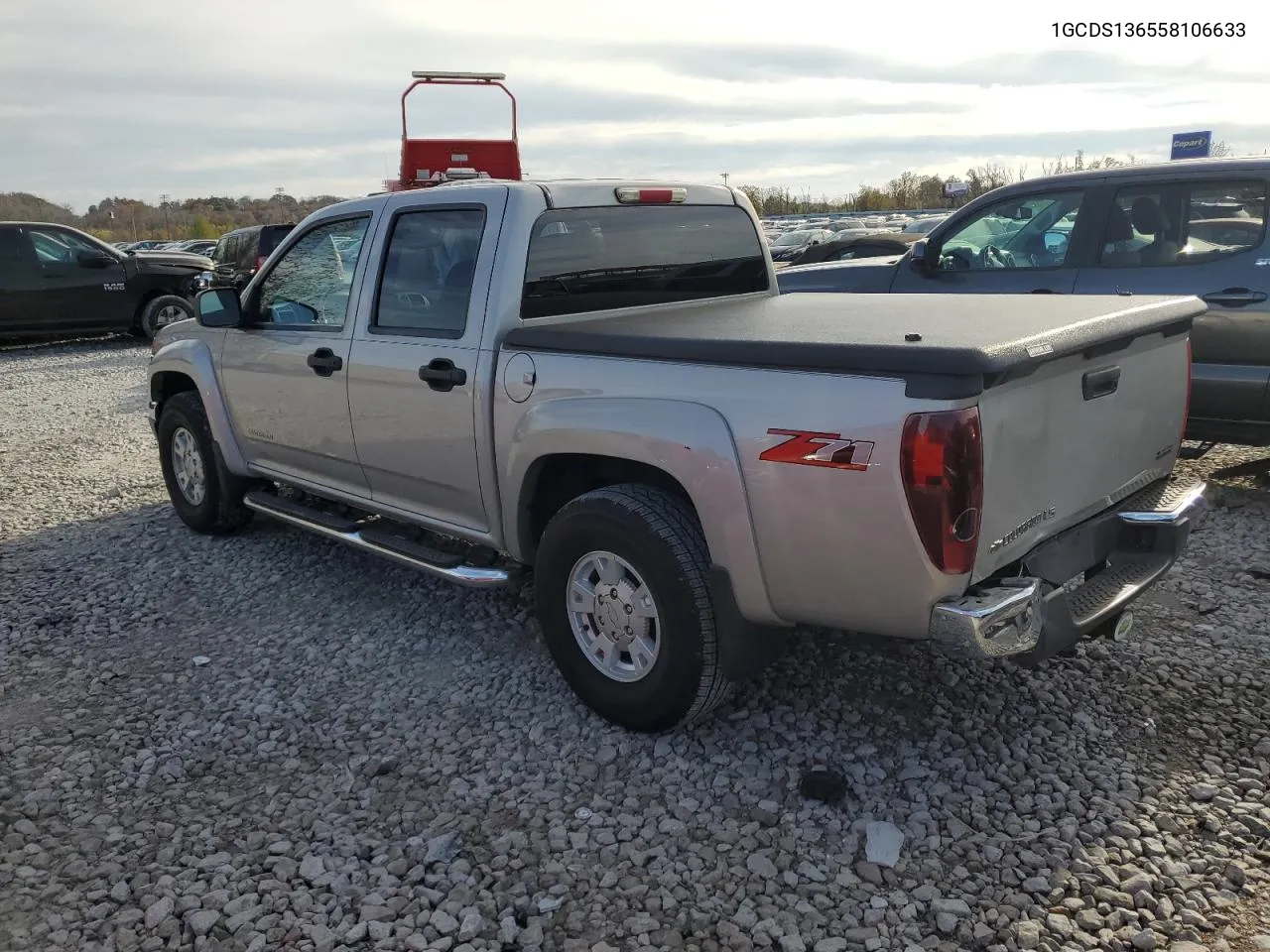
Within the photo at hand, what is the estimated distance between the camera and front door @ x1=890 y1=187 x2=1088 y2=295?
6.12 m

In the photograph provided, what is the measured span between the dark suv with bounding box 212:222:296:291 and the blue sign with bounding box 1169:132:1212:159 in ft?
49.7

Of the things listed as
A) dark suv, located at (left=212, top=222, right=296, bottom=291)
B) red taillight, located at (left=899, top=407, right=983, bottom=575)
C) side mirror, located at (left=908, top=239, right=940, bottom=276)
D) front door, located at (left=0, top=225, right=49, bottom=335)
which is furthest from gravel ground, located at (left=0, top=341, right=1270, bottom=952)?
dark suv, located at (left=212, top=222, right=296, bottom=291)

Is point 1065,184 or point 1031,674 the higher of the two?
point 1065,184

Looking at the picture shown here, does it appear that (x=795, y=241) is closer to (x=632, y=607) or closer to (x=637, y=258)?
(x=637, y=258)

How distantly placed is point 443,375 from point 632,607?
3.97ft

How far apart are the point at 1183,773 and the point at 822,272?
4868mm

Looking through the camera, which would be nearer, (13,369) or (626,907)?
(626,907)

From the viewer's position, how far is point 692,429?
306 cm

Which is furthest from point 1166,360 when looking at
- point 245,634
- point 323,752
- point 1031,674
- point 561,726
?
point 245,634

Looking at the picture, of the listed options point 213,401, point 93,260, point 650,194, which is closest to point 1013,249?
point 650,194

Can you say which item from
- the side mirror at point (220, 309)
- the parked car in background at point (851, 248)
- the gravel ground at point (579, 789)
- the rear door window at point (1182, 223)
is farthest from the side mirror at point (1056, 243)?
the parked car in background at point (851, 248)

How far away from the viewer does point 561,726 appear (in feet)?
12.0

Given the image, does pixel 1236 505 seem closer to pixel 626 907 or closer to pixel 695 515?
pixel 695 515

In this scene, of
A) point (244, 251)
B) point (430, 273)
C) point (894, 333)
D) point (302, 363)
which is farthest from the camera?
point (244, 251)
